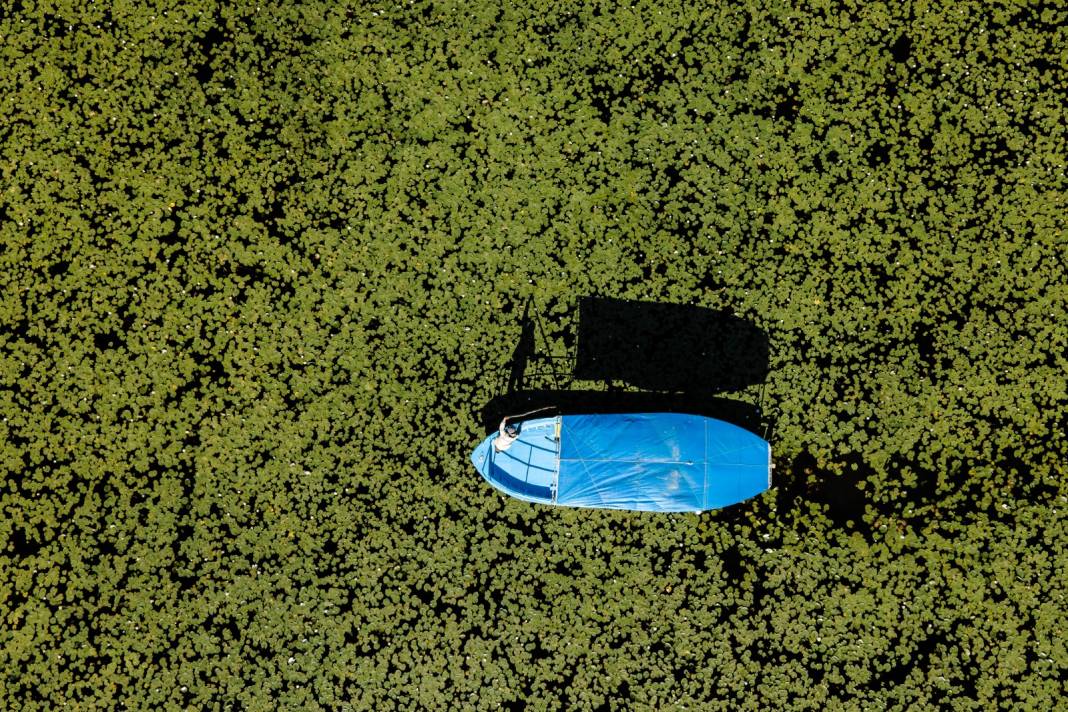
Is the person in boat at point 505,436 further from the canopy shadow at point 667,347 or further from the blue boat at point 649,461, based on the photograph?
the canopy shadow at point 667,347

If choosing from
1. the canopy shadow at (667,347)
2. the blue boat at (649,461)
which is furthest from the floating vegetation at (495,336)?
the blue boat at (649,461)

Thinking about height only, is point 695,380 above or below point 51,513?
above

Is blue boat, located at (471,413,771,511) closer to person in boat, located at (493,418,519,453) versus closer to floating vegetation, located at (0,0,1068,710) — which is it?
person in boat, located at (493,418,519,453)

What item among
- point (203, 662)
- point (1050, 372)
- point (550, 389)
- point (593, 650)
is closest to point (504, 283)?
point (550, 389)

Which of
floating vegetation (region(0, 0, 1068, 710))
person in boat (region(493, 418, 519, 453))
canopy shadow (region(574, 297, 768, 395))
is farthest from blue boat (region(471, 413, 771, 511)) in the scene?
canopy shadow (region(574, 297, 768, 395))

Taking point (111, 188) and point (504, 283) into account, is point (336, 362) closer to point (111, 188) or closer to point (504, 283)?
point (504, 283)
